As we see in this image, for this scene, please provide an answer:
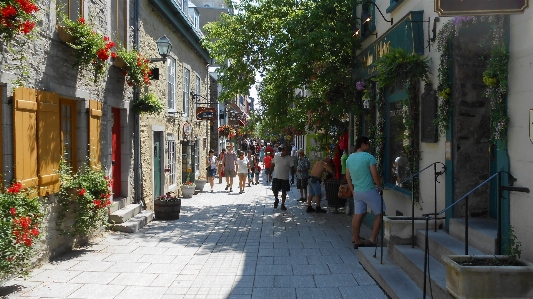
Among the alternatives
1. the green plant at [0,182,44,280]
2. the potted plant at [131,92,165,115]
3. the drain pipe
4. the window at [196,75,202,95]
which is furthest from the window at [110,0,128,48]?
the window at [196,75,202,95]

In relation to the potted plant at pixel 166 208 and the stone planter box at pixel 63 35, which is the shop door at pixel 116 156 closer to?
the potted plant at pixel 166 208

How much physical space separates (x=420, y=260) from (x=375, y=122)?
203 inches

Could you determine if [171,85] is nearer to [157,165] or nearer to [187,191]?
[157,165]

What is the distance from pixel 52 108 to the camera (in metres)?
7.62

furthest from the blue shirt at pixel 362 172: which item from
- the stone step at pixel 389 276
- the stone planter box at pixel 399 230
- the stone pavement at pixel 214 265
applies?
the stone planter box at pixel 399 230

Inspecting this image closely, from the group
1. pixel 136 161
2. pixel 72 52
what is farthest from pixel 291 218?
pixel 72 52

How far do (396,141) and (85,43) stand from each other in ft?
18.0

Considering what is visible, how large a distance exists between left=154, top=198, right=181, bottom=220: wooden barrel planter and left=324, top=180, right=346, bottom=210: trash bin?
142 inches

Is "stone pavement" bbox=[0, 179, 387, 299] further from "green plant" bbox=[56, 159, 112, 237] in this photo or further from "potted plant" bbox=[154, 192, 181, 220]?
"green plant" bbox=[56, 159, 112, 237]

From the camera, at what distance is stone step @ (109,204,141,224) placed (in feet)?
33.5

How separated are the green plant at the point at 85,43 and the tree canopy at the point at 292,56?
164 inches

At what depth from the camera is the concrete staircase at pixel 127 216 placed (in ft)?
33.4

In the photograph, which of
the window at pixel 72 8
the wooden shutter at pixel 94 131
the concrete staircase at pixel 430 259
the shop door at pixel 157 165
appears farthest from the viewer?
the shop door at pixel 157 165

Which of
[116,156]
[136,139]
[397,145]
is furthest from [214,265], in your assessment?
[136,139]
